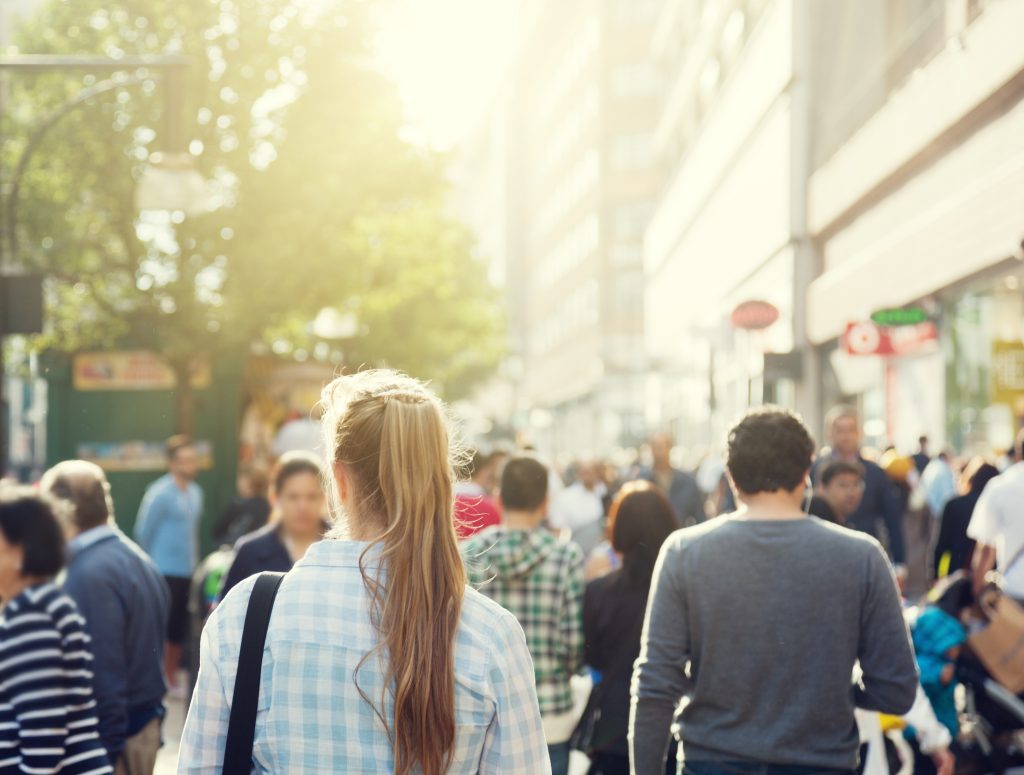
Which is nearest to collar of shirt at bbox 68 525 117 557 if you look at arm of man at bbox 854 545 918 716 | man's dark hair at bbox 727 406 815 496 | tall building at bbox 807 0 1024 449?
man's dark hair at bbox 727 406 815 496

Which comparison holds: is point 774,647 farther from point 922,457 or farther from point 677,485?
point 922,457

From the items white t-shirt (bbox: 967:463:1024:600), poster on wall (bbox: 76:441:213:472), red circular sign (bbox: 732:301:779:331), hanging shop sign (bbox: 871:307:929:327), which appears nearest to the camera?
white t-shirt (bbox: 967:463:1024:600)

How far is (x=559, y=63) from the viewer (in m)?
83.7

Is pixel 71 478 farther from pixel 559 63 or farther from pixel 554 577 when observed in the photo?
pixel 559 63

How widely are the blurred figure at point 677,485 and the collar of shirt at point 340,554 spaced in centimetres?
1035

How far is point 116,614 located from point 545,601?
1665 millimetres

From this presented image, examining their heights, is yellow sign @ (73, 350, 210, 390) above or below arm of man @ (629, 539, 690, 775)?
above

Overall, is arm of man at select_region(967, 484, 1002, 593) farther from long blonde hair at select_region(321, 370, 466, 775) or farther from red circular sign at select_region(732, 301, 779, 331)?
red circular sign at select_region(732, 301, 779, 331)

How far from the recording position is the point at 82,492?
594 centimetres

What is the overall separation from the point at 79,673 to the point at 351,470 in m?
2.22

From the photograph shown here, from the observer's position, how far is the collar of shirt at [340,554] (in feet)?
8.82

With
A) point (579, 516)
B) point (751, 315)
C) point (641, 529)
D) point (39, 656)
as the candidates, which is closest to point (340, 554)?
point (39, 656)

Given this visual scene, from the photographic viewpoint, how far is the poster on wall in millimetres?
20969

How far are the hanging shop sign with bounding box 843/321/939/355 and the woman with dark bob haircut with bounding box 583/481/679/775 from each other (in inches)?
507
